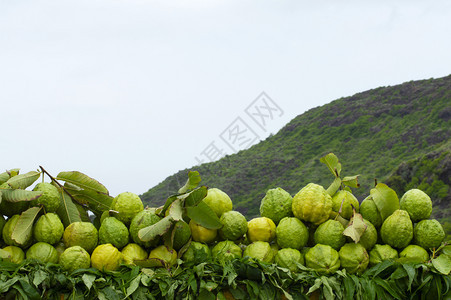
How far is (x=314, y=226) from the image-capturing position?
393 centimetres

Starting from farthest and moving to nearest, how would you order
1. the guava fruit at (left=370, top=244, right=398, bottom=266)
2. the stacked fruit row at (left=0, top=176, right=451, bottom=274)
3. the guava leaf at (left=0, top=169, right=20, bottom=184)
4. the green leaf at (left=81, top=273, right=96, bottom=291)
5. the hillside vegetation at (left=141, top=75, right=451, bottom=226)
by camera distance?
1. the hillside vegetation at (left=141, top=75, right=451, bottom=226)
2. the guava leaf at (left=0, top=169, right=20, bottom=184)
3. the guava fruit at (left=370, top=244, right=398, bottom=266)
4. the stacked fruit row at (left=0, top=176, right=451, bottom=274)
5. the green leaf at (left=81, top=273, right=96, bottom=291)

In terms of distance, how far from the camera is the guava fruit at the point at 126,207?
384 centimetres

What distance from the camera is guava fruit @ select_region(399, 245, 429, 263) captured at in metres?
3.70

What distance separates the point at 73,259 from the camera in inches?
139

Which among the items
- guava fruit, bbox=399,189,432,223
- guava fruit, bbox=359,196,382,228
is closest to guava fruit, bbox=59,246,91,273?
guava fruit, bbox=359,196,382,228

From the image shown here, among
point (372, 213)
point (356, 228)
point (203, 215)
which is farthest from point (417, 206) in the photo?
point (203, 215)

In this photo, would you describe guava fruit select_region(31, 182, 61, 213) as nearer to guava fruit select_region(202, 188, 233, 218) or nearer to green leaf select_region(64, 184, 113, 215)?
green leaf select_region(64, 184, 113, 215)

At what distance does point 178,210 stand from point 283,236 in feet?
2.65

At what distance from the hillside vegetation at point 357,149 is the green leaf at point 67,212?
33124 mm

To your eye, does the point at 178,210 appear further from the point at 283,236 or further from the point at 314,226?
the point at 314,226

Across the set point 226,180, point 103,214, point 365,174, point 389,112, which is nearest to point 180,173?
point 226,180

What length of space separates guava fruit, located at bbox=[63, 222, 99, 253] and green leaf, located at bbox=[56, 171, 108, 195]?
45 centimetres

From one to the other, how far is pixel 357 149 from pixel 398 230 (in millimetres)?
49390

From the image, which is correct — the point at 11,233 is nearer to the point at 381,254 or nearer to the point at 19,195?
the point at 19,195
